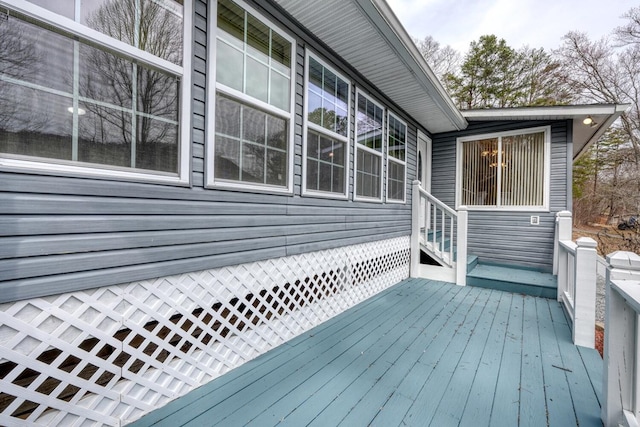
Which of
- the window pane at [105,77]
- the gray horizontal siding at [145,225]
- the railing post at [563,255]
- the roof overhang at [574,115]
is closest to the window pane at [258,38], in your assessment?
the gray horizontal siding at [145,225]

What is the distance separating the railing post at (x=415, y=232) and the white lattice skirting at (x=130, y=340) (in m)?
2.76

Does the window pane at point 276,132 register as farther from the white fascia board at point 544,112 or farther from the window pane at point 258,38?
the white fascia board at point 544,112

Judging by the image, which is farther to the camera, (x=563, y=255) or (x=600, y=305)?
(x=600, y=305)

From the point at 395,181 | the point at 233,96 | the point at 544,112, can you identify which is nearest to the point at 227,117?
the point at 233,96

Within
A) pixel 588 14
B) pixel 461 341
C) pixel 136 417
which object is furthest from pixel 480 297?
pixel 588 14

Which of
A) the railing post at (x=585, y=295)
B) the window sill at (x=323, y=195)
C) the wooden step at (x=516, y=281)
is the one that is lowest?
the wooden step at (x=516, y=281)

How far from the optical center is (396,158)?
490 centimetres

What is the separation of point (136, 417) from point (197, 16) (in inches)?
104

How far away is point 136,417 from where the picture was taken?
164cm

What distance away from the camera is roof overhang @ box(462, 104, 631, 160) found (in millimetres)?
4637

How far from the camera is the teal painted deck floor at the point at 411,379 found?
1673mm

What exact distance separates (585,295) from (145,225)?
12.5ft

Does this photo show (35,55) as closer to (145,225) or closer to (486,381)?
(145,225)

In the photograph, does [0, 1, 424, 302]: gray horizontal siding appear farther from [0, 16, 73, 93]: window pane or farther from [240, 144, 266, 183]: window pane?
[0, 16, 73, 93]: window pane
